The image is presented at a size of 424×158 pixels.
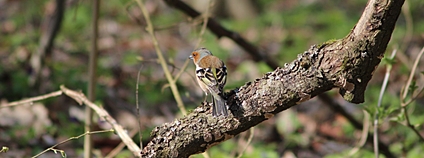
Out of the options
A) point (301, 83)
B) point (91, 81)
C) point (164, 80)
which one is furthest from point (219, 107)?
point (164, 80)

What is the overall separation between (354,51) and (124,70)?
5.01 metres

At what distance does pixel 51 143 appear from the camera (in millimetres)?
4766

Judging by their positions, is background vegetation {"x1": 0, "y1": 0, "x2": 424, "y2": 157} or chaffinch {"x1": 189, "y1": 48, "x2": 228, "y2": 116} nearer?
chaffinch {"x1": 189, "y1": 48, "x2": 228, "y2": 116}

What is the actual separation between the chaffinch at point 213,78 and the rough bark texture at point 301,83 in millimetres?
54

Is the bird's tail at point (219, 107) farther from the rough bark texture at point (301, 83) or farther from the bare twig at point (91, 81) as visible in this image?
the bare twig at point (91, 81)

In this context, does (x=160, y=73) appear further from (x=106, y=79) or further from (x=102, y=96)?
(x=102, y=96)

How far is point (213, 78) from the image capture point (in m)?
2.71

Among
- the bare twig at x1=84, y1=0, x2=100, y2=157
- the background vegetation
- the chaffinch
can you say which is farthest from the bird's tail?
the bare twig at x1=84, y1=0, x2=100, y2=157

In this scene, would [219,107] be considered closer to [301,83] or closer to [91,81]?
[301,83]

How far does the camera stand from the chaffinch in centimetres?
233

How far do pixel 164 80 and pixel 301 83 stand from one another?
4306 millimetres

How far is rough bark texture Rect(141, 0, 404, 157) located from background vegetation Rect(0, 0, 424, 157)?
3.03 feet

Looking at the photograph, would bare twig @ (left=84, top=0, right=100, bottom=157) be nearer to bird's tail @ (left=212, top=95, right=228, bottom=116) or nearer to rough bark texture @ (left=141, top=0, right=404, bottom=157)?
rough bark texture @ (left=141, top=0, right=404, bottom=157)

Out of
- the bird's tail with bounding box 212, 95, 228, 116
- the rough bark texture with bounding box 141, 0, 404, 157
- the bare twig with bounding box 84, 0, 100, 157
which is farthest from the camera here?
the bare twig with bounding box 84, 0, 100, 157
